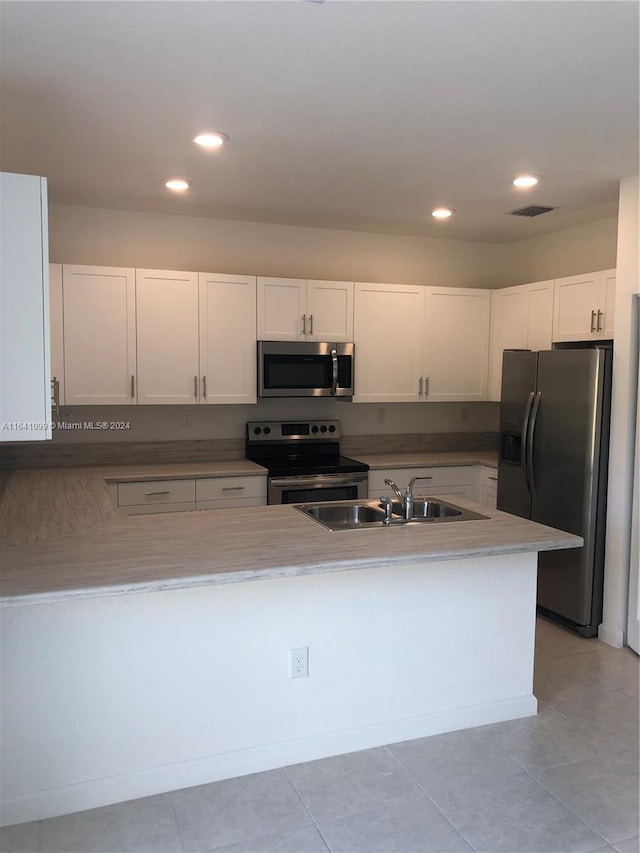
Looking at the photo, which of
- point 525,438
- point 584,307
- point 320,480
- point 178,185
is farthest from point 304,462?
point 584,307

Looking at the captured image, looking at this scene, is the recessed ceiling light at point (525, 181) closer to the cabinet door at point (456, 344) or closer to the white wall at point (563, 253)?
the white wall at point (563, 253)

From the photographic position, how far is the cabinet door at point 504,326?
490 centimetres

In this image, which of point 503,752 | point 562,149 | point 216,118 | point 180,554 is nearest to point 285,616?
point 180,554

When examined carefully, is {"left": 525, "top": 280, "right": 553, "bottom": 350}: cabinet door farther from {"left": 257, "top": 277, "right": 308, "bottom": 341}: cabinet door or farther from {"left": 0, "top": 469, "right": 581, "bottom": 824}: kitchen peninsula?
{"left": 0, "top": 469, "right": 581, "bottom": 824}: kitchen peninsula

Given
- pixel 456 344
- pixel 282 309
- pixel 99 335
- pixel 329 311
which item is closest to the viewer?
pixel 99 335

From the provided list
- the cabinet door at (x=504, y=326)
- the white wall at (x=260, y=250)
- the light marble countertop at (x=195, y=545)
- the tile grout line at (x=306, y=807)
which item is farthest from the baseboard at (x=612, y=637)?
the white wall at (x=260, y=250)

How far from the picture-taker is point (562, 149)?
3.13 m

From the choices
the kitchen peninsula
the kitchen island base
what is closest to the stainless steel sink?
the kitchen peninsula

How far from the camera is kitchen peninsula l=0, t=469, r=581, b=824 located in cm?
230

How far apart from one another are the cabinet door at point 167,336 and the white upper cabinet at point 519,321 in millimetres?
2281

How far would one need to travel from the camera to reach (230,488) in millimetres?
4410

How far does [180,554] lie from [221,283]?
2561 mm

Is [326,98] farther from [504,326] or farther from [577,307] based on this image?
[504,326]

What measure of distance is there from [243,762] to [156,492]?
2044 millimetres
